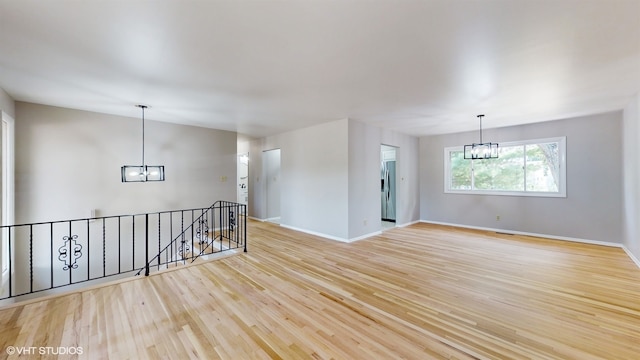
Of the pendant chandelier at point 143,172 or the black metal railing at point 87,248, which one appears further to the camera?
the pendant chandelier at point 143,172

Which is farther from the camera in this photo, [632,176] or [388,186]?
[388,186]

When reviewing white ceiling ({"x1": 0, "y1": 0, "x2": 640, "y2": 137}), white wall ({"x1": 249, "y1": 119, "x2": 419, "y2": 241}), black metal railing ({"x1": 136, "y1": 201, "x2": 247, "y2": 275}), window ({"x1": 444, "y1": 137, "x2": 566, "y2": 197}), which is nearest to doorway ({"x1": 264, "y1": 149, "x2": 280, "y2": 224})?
white wall ({"x1": 249, "y1": 119, "x2": 419, "y2": 241})

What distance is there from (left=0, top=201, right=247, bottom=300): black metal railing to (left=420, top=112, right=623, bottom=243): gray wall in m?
6.19

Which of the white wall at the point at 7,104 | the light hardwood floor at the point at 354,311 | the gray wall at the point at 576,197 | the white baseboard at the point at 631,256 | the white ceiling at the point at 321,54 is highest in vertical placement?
the white ceiling at the point at 321,54

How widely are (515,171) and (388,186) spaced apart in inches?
125

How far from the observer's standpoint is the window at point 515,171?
18.1 feet

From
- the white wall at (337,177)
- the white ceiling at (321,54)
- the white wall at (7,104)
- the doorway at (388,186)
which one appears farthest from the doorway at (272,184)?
the white wall at (7,104)

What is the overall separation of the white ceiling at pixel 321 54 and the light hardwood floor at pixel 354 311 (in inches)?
102

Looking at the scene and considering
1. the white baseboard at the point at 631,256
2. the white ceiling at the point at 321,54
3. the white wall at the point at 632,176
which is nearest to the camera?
the white ceiling at the point at 321,54

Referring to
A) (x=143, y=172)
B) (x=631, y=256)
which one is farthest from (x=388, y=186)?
(x=143, y=172)

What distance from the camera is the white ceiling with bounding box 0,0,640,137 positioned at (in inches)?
72.6

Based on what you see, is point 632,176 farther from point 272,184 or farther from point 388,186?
point 272,184

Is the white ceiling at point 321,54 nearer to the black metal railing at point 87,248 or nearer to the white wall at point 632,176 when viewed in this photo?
the white wall at point 632,176

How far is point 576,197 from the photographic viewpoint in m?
5.22
